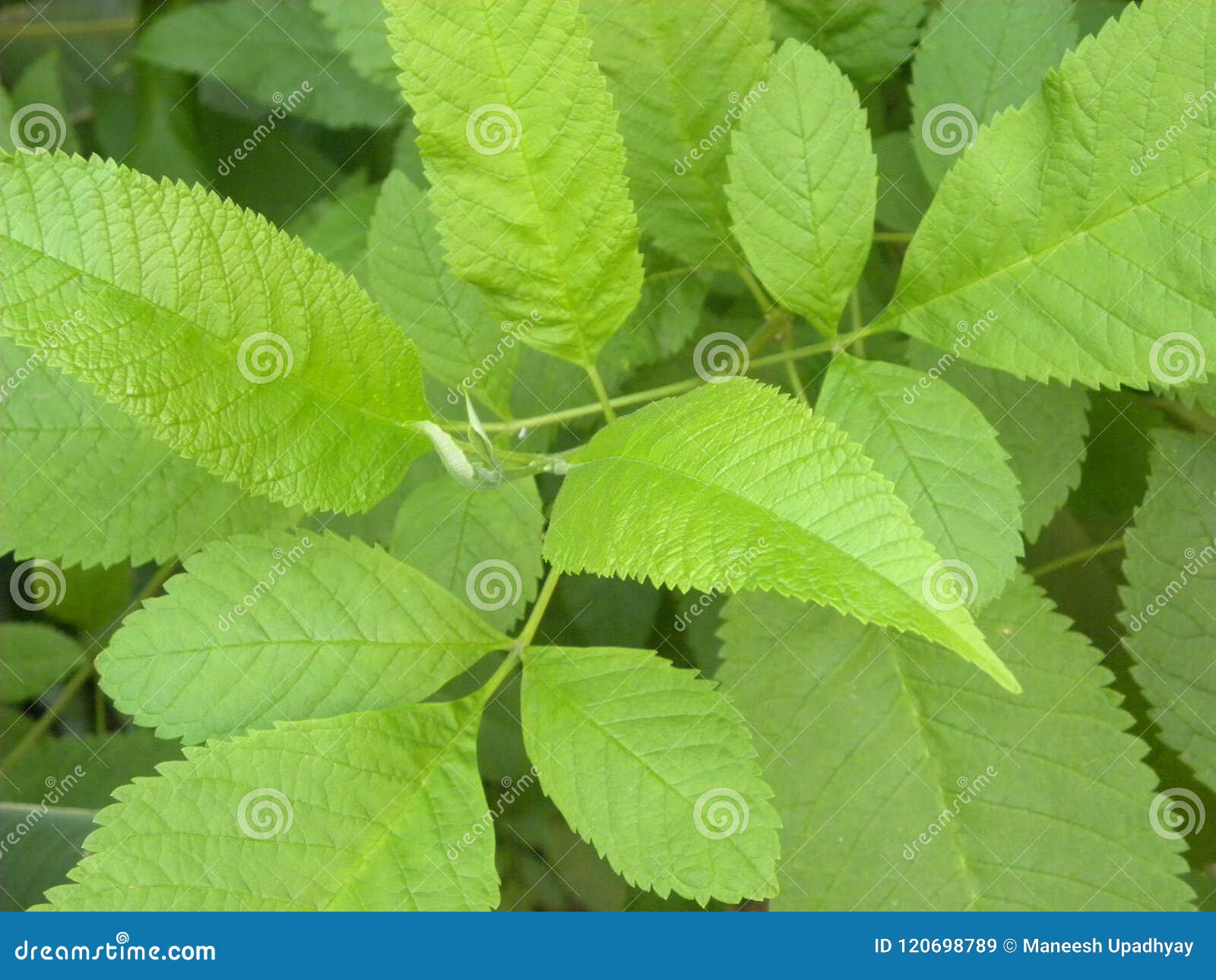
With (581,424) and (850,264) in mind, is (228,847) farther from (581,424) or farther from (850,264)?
(850,264)

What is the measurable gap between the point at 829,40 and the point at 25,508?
124 cm

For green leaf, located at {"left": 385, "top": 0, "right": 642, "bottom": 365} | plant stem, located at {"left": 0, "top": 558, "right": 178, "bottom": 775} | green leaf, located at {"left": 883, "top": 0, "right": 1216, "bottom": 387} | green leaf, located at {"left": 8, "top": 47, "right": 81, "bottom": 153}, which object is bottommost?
plant stem, located at {"left": 0, "top": 558, "right": 178, "bottom": 775}

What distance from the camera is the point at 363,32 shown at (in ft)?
5.07

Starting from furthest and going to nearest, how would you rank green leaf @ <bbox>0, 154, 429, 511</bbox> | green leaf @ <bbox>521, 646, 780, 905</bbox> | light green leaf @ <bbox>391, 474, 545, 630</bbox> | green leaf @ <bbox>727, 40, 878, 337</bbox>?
light green leaf @ <bbox>391, 474, 545, 630</bbox>
green leaf @ <bbox>727, 40, 878, 337</bbox>
green leaf @ <bbox>521, 646, 780, 905</bbox>
green leaf @ <bbox>0, 154, 429, 511</bbox>

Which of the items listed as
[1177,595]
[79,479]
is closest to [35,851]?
[79,479]

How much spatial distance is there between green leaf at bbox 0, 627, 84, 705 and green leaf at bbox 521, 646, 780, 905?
1.17 metres

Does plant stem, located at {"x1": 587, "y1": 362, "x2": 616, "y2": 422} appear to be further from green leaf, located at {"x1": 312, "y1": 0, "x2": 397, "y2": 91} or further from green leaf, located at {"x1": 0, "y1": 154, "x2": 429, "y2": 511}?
green leaf, located at {"x1": 312, "y1": 0, "x2": 397, "y2": 91}

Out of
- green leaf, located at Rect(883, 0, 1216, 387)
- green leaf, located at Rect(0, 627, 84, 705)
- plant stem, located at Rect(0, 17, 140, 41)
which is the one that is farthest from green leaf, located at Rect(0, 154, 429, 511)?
plant stem, located at Rect(0, 17, 140, 41)

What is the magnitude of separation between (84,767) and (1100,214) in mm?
1761

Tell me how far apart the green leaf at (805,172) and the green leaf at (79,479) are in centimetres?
70

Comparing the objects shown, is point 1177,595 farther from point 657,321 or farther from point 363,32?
point 363,32

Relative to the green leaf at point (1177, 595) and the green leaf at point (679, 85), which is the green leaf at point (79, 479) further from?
the green leaf at point (1177, 595)

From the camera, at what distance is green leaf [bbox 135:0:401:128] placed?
178 cm

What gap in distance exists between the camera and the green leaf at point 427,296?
129cm
